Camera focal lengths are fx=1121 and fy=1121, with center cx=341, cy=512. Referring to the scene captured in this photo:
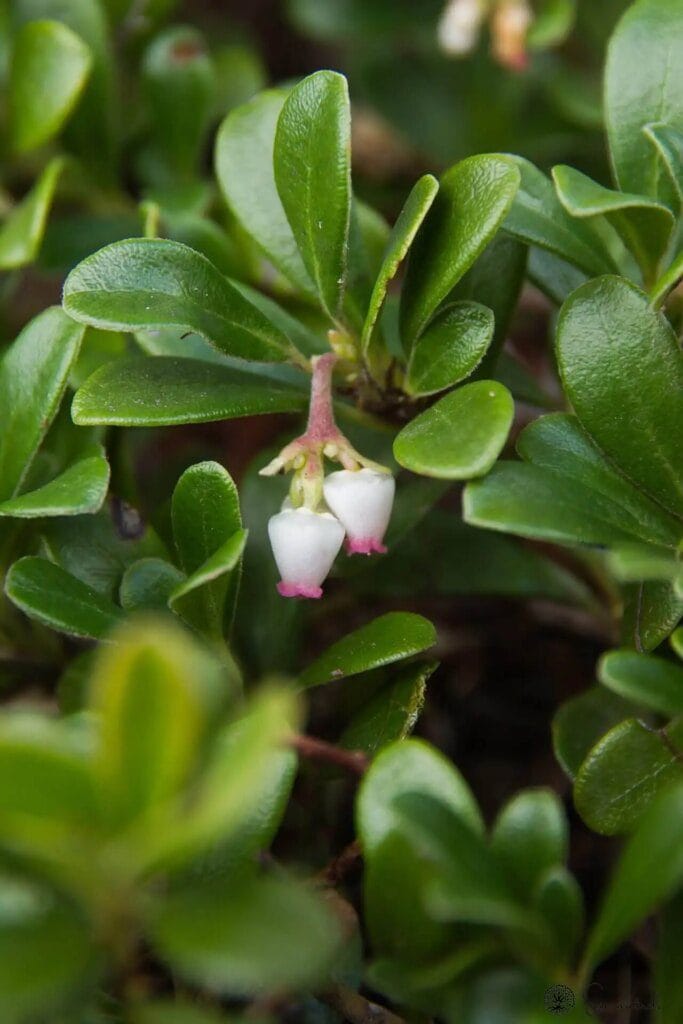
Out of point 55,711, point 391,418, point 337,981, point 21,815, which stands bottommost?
point 55,711

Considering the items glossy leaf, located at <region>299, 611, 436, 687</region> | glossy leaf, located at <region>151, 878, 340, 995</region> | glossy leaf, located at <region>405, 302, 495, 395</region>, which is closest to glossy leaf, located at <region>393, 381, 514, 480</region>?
glossy leaf, located at <region>405, 302, 495, 395</region>

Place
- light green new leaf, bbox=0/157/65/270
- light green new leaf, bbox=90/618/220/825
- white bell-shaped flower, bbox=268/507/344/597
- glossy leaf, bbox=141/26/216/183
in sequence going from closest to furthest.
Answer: light green new leaf, bbox=90/618/220/825, white bell-shaped flower, bbox=268/507/344/597, light green new leaf, bbox=0/157/65/270, glossy leaf, bbox=141/26/216/183

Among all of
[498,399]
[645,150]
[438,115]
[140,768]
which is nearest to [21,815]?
[140,768]

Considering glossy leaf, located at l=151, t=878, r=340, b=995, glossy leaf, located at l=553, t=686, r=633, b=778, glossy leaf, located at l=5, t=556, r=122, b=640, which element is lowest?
glossy leaf, located at l=553, t=686, r=633, b=778

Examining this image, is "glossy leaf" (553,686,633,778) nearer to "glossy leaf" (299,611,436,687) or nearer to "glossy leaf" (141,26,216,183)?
"glossy leaf" (299,611,436,687)

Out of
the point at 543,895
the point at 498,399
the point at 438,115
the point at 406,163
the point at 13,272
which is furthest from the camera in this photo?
the point at 406,163

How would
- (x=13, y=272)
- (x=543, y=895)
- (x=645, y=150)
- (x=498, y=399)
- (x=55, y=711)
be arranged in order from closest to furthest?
1. (x=543, y=895)
2. (x=498, y=399)
3. (x=645, y=150)
4. (x=55, y=711)
5. (x=13, y=272)

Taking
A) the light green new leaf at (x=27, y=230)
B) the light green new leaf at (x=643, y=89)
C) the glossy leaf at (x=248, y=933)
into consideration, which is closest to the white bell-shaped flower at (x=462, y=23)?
the light green new leaf at (x=643, y=89)

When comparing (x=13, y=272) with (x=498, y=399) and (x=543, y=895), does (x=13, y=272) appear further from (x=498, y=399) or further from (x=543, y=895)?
(x=543, y=895)
